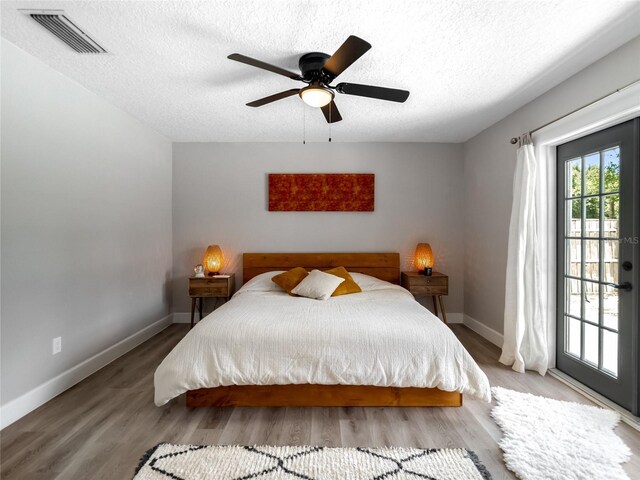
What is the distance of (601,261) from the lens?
93.3 inches

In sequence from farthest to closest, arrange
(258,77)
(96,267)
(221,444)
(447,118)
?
(447,118) → (96,267) → (258,77) → (221,444)

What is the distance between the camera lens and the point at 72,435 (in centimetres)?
193

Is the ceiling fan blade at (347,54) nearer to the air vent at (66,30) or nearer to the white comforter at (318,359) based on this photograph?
the air vent at (66,30)

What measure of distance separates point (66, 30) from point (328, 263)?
3.23 meters

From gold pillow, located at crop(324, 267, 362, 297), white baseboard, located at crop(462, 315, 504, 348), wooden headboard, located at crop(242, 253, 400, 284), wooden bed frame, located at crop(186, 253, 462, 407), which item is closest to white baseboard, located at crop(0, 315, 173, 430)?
wooden bed frame, located at crop(186, 253, 462, 407)

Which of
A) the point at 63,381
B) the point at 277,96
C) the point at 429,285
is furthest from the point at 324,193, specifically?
the point at 63,381

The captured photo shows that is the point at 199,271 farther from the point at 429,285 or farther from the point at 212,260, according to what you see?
the point at 429,285

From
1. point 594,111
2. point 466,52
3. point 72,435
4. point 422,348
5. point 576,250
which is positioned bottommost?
point 72,435

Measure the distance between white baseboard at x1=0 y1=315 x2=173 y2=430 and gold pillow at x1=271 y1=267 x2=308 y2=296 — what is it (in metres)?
1.65

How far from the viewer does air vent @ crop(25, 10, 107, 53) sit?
1.83 metres

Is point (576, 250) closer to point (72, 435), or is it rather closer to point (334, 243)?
point (334, 243)

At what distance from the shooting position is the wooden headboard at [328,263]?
13.7 feet

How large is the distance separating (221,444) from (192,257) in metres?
2.87

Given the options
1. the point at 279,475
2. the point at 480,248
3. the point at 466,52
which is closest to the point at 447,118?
the point at 466,52
